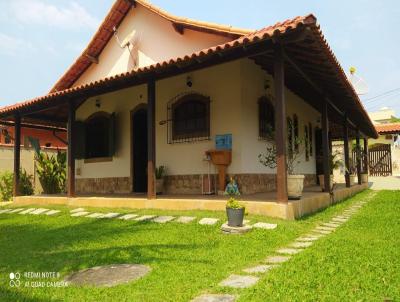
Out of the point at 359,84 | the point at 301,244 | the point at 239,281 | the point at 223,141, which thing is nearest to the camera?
the point at 239,281

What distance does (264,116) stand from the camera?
9562 mm

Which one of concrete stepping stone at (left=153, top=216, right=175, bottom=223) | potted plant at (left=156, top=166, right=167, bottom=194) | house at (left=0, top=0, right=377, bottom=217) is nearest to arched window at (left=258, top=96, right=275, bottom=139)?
house at (left=0, top=0, right=377, bottom=217)

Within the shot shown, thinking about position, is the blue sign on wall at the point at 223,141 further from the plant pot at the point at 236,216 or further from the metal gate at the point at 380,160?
the metal gate at the point at 380,160

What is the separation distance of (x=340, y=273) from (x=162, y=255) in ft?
6.57

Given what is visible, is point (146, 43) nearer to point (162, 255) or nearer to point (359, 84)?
point (162, 255)

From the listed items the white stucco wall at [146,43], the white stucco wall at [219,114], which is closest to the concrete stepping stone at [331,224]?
the white stucco wall at [219,114]

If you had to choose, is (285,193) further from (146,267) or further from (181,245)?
(146,267)

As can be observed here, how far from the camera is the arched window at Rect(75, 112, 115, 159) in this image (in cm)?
1162

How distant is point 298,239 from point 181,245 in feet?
5.43

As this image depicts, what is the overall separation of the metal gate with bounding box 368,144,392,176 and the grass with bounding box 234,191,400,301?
77.6 feet

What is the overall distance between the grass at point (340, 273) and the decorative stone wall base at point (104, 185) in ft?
23.5

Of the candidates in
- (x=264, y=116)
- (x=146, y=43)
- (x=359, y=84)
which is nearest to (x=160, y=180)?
(x=264, y=116)

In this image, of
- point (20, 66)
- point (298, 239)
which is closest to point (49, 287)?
point (298, 239)

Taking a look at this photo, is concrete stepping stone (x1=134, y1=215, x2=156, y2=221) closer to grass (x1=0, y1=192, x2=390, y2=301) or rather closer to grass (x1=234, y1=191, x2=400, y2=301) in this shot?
grass (x1=0, y1=192, x2=390, y2=301)
